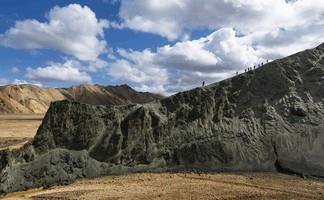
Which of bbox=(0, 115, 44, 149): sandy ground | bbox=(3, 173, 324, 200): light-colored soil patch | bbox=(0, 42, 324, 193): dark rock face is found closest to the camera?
bbox=(3, 173, 324, 200): light-colored soil patch

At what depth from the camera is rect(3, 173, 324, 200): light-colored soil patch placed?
701 inches

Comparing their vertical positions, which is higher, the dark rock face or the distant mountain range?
the distant mountain range

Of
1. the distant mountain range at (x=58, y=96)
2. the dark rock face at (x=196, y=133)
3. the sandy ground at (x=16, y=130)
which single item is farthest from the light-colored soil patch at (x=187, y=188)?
the distant mountain range at (x=58, y=96)

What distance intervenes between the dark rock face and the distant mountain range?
3719 inches

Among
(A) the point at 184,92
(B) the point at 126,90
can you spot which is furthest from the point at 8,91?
(A) the point at 184,92

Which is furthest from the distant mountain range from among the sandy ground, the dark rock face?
the dark rock face

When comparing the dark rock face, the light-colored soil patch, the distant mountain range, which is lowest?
the light-colored soil patch

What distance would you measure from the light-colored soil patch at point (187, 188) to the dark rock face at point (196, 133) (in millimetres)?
1171

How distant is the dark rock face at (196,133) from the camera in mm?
22594

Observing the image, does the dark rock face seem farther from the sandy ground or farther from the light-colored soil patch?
the sandy ground

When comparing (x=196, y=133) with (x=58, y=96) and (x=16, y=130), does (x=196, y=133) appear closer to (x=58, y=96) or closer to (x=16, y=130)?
(x=16, y=130)

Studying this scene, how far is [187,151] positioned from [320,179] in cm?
559

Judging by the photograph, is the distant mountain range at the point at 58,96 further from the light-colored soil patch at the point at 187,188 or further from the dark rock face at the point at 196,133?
the light-colored soil patch at the point at 187,188

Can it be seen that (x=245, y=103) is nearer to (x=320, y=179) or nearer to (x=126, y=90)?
(x=320, y=179)
